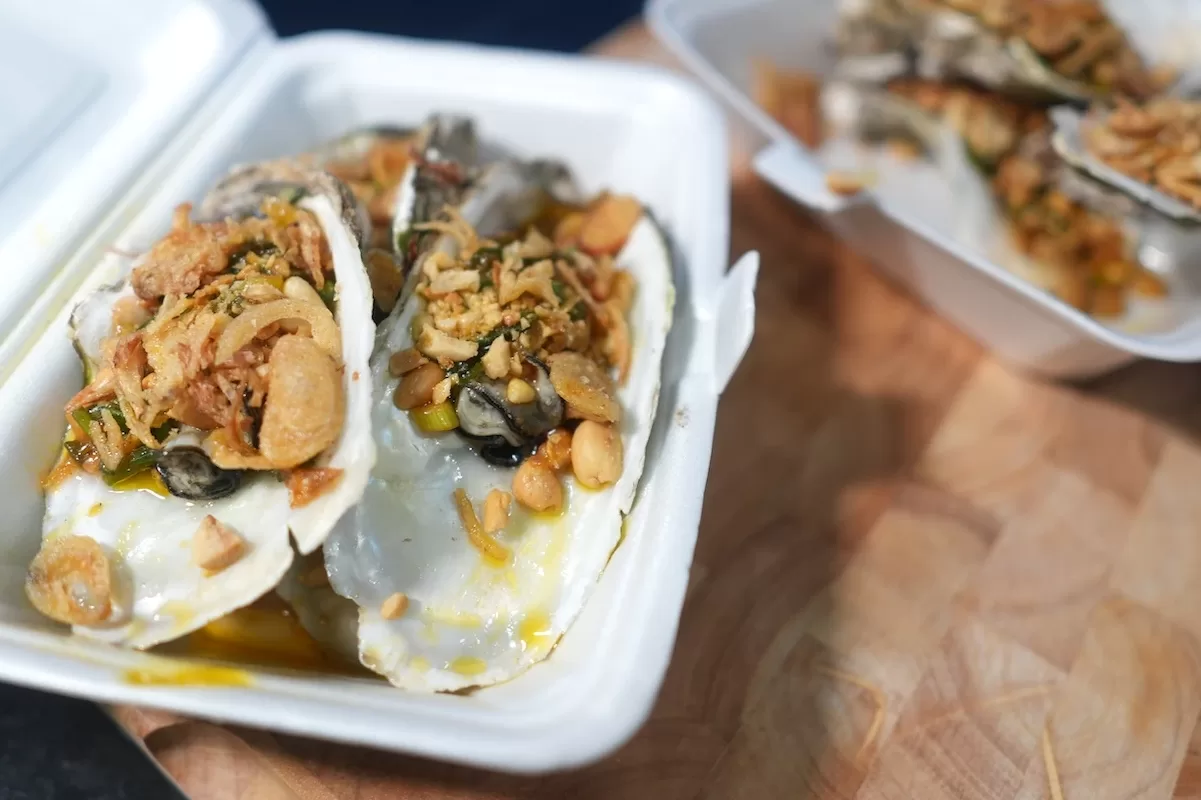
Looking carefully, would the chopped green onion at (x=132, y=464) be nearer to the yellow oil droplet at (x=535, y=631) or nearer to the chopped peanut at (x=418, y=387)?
the chopped peanut at (x=418, y=387)

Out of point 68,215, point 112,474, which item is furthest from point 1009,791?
point 68,215

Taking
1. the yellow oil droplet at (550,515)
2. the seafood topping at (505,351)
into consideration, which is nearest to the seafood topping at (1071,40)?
the seafood topping at (505,351)

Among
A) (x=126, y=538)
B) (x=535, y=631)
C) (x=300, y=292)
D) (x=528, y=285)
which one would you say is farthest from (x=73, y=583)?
(x=528, y=285)

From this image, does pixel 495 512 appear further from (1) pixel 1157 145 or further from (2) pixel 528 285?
(1) pixel 1157 145

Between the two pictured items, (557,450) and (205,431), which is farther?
(557,450)

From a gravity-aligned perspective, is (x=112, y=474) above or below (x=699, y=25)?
above

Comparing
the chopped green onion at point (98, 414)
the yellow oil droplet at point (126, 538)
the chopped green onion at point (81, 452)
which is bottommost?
the yellow oil droplet at point (126, 538)

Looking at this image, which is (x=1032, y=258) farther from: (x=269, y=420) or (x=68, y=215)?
(x=68, y=215)
